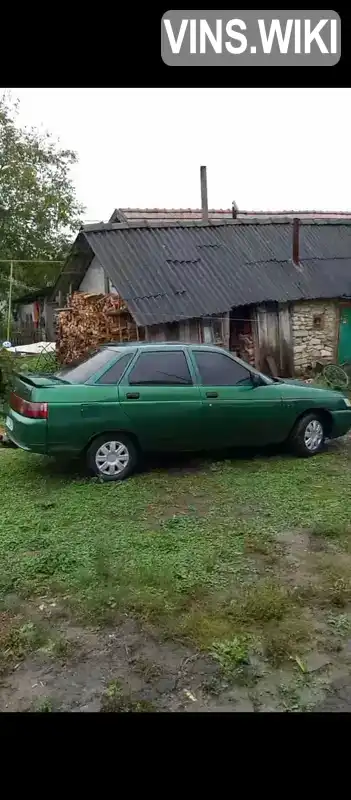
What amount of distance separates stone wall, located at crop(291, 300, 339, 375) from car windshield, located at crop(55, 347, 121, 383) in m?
8.97

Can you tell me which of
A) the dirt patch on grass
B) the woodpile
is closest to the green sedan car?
the dirt patch on grass

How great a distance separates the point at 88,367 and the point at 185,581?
3020mm

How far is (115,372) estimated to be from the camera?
6.07 meters

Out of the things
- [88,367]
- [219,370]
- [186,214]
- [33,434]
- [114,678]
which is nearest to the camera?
[114,678]

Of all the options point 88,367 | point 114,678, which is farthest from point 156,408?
point 114,678

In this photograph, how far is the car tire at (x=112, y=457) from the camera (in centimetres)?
588

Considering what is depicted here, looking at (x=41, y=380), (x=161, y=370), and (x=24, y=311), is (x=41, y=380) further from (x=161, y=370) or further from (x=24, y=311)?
(x=24, y=311)

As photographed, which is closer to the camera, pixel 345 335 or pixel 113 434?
pixel 113 434

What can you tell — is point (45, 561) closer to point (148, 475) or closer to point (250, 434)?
point (148, 475)

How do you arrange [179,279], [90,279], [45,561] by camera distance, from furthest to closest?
[90,279] → [179,279] → [45,561]
